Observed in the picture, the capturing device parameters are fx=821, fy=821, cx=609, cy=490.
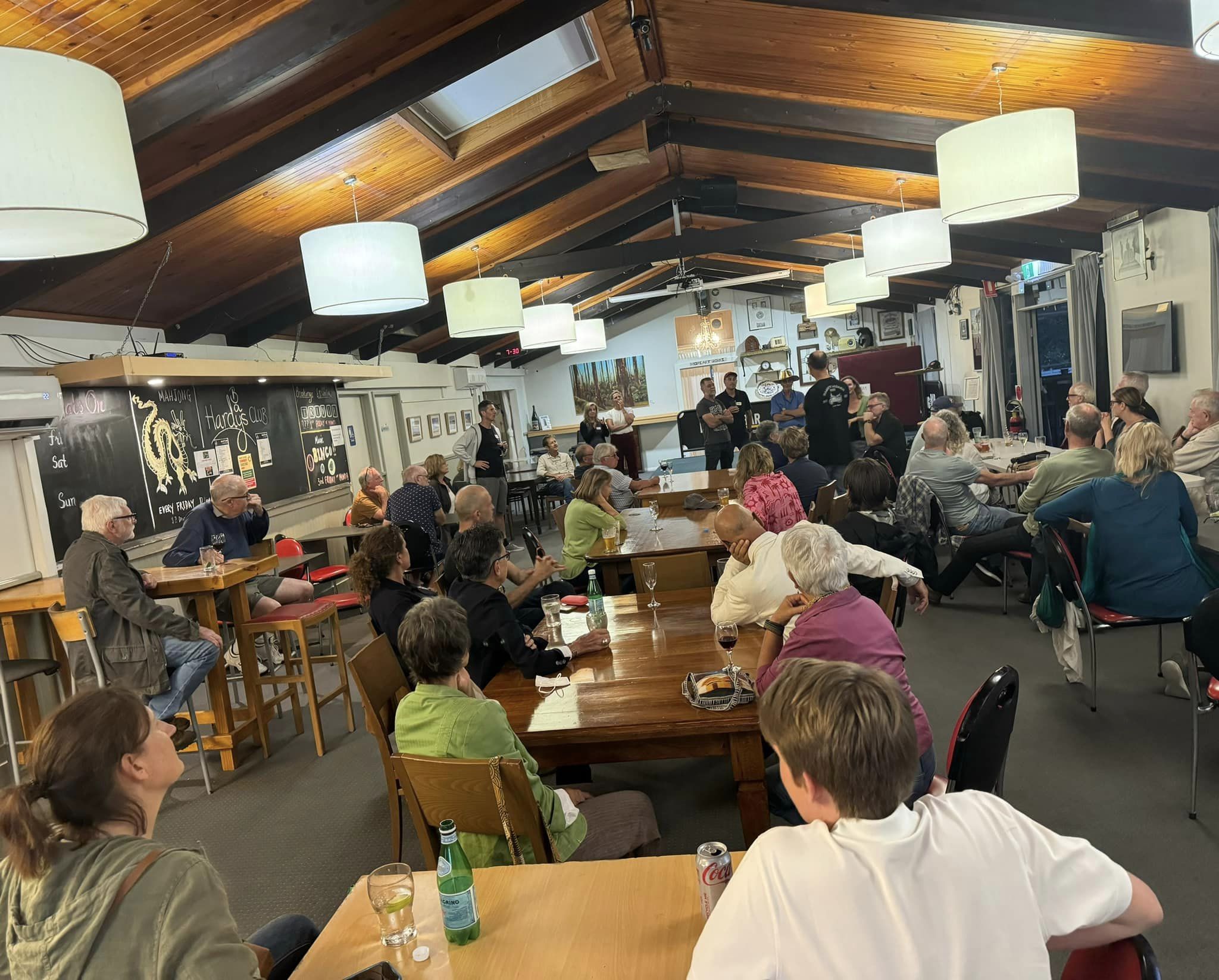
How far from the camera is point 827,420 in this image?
8.01m

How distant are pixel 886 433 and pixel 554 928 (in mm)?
6843

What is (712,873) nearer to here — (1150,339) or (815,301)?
(1150,339)

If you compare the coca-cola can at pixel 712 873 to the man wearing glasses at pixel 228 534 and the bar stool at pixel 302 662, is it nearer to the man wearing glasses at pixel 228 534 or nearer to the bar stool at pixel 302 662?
the bar stool at pixel 302 662

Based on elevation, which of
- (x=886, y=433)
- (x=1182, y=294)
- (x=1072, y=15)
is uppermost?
(x=1072, y=15)

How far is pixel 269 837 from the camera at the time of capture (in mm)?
3531

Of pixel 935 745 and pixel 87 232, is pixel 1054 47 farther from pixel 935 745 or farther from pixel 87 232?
pixel 87 232

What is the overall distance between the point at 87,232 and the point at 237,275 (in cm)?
456

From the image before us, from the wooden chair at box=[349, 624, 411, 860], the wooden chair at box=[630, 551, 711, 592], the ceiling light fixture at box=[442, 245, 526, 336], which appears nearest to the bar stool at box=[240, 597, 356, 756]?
the wooden chair at box=[349, 624, 411, 860]

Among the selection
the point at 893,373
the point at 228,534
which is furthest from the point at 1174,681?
the point at 893,373

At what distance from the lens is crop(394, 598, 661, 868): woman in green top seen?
6.72 feet

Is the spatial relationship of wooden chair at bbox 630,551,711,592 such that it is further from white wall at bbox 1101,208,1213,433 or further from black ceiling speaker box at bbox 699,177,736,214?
black ceiling speaker box at bbox 699,177,736,214

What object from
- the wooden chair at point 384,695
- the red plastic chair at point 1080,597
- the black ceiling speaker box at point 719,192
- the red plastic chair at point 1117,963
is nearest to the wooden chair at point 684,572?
the wooden chair at point 384,695

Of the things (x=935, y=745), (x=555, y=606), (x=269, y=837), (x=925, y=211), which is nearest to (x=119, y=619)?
(x=269, y=837)

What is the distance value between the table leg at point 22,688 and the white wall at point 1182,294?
312 inches
